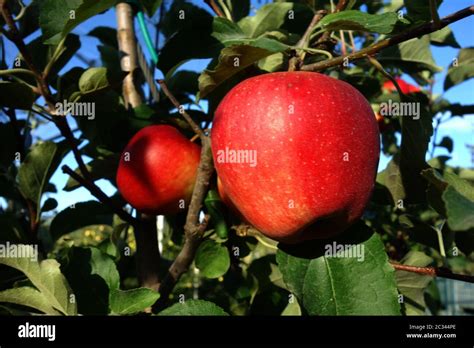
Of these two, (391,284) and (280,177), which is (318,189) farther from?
(391,284)

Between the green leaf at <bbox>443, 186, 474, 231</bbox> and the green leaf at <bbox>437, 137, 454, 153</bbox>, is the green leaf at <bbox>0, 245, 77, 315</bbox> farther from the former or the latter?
the green leaf at <bbox>437, 137, 454, 153</bbox>

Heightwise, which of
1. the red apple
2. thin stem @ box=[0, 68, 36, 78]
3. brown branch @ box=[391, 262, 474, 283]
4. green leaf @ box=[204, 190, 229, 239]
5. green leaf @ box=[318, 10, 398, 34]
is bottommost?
brown branch @ box=[391, 262, 474, 283]

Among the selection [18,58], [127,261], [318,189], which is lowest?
[127,261]

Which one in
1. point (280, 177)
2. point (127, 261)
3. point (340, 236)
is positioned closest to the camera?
point (280, 177)

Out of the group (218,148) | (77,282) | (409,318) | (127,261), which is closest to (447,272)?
(409,318)

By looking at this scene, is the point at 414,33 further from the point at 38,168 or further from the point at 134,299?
the point at 38,168

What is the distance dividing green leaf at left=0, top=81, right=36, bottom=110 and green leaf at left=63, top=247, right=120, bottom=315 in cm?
26

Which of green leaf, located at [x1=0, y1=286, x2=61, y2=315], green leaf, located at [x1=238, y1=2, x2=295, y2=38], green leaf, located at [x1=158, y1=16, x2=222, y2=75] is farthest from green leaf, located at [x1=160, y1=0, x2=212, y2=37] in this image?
green leaf, located at [x1=0, y1=286, x2=61, y2=315]

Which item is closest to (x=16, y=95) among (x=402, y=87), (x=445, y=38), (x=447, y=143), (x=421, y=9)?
(x=421, y=9)

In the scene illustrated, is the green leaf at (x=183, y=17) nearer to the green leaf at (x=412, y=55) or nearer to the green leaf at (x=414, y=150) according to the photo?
the green leaf at (x=414, y=150)

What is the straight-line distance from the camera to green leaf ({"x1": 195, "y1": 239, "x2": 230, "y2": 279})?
0.84 m

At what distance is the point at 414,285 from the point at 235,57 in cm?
53

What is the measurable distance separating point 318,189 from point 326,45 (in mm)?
239

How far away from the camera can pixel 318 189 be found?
2.03 feet
